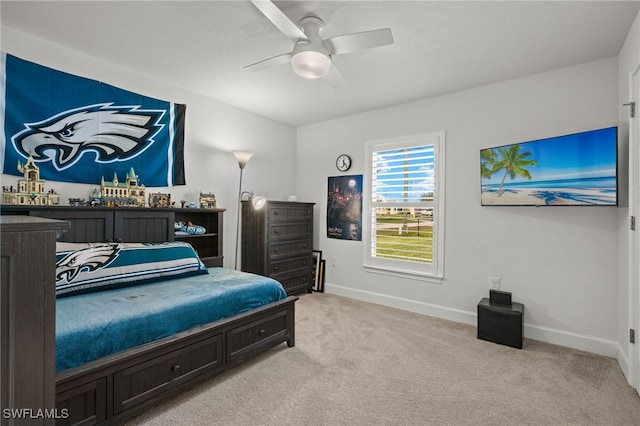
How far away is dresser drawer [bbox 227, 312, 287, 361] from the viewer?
2325 millimetres

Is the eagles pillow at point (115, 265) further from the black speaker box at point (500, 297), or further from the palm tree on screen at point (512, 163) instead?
the palm tree on screen at point (512, 163)

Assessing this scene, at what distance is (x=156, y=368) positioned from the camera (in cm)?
188

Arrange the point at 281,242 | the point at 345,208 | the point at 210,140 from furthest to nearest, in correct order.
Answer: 1. the point at 345,208
2. the point at 281,242
3. the point at 210,140

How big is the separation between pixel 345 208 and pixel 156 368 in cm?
319

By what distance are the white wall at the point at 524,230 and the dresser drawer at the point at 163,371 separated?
8.47 feet

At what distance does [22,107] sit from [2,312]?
264 cm

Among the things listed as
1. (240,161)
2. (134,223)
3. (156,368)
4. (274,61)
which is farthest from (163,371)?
(240,161)

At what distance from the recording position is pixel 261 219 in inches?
159

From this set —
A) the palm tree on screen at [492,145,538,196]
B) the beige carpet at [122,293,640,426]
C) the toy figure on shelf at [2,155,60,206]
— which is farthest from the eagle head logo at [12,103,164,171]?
the palm tree on screen at [492,145,538,196]

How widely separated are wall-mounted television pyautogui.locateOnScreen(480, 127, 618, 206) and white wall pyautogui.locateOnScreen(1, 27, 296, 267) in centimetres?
290

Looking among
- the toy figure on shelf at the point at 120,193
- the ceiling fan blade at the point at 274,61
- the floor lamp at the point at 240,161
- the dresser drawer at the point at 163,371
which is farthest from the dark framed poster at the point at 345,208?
the dresser drawer at the point at 163,371

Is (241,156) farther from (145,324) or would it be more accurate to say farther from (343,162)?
(145,324)

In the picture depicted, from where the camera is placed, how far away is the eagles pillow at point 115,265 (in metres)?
2.14

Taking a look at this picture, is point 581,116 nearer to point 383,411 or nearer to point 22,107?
point 383,411
